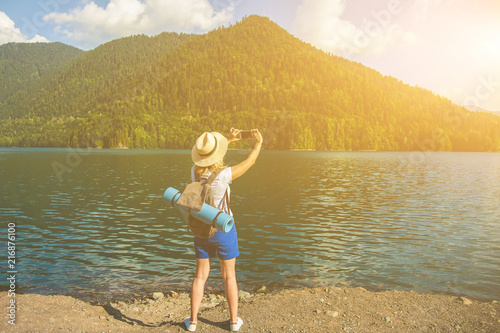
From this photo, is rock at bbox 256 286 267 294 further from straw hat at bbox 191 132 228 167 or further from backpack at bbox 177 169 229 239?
straw hat at bbox 191 132 228 167

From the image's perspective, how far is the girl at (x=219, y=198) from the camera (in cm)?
629

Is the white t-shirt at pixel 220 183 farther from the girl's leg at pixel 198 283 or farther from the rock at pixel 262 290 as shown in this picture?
the rock at pixel 262 290

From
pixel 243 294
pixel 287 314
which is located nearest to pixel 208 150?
pixel 287 314

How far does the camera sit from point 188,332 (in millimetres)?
6855

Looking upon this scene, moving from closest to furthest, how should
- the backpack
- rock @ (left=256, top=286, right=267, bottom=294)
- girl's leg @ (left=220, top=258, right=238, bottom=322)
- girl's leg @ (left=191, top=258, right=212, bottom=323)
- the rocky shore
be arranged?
the backpack < girl's leg @ (left=220, top=258, right=238, bottom=322) < girl's leg @ (left=191, top=258, right=212, bottom=323) < the rocky shore < rock @ (left=256, top=286, right=267, bottom=294)

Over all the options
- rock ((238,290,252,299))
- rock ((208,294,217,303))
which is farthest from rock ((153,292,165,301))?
rock ((238,290,252,299))

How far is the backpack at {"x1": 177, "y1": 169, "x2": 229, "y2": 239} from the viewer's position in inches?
240

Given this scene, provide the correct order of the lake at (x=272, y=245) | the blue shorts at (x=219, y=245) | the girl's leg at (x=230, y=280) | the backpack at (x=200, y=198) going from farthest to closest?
1. the lake at (x=272, y=245)
2. the girl's leg at (x=230, y=280)
3. the blue shorts at (x=219, y=245)
4. the backpack at (x=200, y=198)

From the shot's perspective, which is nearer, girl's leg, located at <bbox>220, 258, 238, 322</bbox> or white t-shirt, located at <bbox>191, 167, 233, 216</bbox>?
white t-shirt, located at <bbox>191, 167, 233, 216</bbox>

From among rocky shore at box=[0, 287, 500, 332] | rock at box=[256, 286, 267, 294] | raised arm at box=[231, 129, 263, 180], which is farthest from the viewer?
rock at box=[256, 286, 267, 294]

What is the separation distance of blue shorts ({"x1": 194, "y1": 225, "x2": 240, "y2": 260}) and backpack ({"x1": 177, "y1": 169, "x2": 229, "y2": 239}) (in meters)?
0.14

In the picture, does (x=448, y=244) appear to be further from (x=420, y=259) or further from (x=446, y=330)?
(x=446, y=330)

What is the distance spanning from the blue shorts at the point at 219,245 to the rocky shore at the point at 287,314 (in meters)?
1.53

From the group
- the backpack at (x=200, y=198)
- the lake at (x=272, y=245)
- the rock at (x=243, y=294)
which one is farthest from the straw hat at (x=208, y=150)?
the lake at (x=272, y=245)
